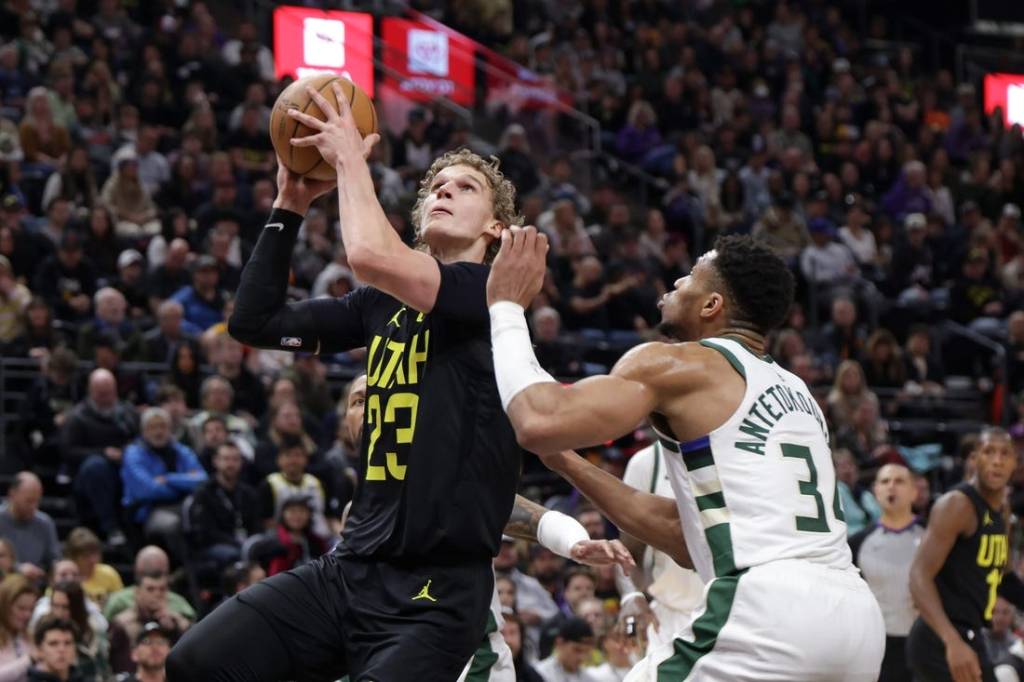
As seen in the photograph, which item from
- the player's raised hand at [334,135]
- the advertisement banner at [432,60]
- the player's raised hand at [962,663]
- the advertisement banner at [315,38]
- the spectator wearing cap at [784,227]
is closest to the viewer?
the player's raised hand at [334,135]

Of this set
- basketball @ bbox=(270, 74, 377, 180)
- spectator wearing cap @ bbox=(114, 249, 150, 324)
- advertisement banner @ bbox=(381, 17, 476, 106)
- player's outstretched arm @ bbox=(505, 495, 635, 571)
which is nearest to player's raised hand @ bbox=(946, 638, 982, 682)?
player's outstretched arm @ bbox=(505, 495, 635, 571)

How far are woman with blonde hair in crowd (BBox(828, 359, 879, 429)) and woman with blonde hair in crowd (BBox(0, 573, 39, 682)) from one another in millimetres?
7732

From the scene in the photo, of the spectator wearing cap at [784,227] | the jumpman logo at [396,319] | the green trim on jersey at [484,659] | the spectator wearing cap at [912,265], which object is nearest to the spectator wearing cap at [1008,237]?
the spectator wearing cap at [912,265]

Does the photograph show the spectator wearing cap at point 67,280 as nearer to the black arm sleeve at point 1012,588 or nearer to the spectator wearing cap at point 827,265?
the black arm sleeve at point 1012,588

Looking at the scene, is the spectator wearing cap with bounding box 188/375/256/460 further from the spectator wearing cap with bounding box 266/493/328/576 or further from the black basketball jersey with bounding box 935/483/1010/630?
the black basketball jersey with bounding box 935/483/1010/630

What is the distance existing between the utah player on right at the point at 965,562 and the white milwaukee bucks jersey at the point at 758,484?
3384mm

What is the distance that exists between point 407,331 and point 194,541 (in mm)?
6958

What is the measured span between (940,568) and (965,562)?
0.49ft

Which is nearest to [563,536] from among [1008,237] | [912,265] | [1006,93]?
[912,265]

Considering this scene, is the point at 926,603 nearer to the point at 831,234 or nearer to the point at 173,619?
the point at 173,619

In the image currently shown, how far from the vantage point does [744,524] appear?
14.2ft

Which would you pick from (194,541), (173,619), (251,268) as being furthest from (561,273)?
(251,268)

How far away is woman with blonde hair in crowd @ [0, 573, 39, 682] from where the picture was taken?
9328 millimetres

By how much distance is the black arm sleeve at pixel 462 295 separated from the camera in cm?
465
